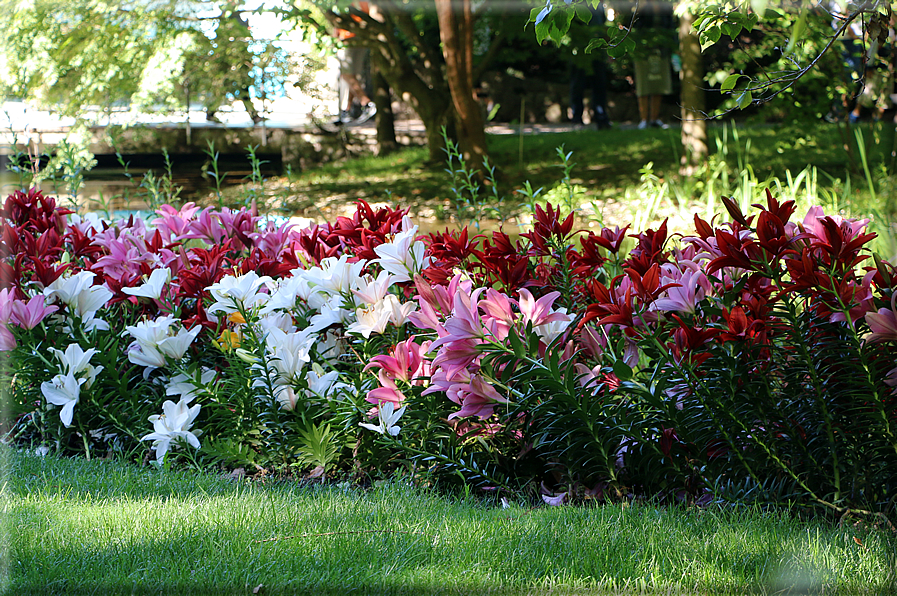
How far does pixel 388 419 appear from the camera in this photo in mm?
2057

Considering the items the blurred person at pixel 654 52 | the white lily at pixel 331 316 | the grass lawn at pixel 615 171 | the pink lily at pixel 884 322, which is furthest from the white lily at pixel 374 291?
the blurred person at pixel 654 52

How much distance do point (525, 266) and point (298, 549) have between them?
1.11 meters

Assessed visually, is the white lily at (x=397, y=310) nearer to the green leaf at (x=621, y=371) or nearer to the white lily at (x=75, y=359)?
the green leaf at (x=621, y=371)

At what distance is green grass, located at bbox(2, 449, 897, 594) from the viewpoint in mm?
1505

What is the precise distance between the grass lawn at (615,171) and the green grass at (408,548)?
5.84 m

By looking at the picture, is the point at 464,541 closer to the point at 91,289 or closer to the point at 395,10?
the point at 91,289

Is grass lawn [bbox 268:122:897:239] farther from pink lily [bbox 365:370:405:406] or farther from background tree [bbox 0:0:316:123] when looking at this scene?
pink lily [bbox 365:370:405:406]

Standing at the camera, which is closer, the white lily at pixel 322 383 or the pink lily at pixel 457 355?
the pink lily at pixel 457 355

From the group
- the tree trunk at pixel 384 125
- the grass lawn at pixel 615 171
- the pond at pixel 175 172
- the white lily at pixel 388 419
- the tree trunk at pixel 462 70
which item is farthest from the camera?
the tree trunk at pixel 384 125

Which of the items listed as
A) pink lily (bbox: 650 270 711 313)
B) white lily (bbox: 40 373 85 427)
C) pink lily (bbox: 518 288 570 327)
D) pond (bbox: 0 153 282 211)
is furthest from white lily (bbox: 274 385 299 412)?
pond (bbox: 0 153 282 211)

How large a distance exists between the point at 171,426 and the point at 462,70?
929cm

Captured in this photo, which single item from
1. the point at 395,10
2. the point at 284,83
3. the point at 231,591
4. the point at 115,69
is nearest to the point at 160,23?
the point at 115,69

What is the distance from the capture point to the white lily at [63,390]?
2.37m

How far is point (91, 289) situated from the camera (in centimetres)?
261
